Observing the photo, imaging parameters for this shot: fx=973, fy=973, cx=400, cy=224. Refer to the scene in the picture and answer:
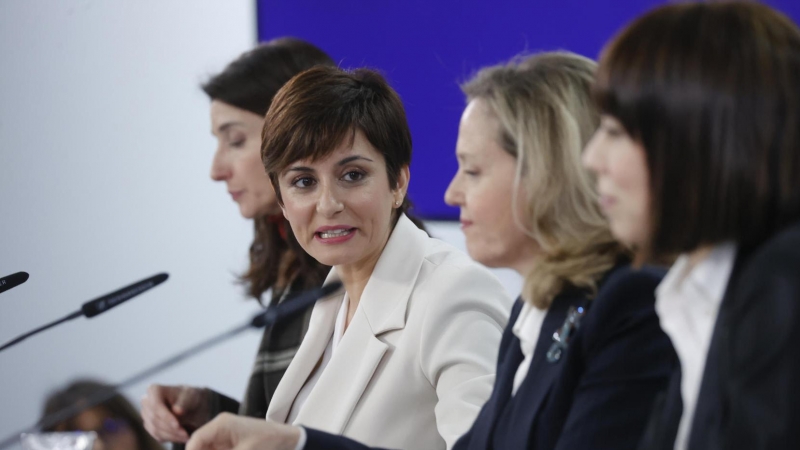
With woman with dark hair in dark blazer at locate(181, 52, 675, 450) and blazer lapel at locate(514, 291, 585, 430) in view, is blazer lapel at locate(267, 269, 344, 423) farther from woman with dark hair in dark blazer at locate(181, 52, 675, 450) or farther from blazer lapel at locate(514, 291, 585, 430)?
blazer lapel at locate(514, 291, 585, 430)

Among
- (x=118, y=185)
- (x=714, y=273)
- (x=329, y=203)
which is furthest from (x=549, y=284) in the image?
(x=118, y=185)

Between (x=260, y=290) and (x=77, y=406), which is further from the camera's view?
(x=260, y=290)

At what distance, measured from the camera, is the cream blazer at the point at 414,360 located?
157cm

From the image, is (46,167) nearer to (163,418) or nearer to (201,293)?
(201,293)

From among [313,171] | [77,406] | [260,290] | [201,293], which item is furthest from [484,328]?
[201,293]

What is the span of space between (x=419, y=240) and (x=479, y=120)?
0.54 metres

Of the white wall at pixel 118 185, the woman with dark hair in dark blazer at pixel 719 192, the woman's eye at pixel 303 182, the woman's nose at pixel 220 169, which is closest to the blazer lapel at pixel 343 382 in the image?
the woman's eye at pixel 303 182

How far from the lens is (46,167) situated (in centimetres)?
363

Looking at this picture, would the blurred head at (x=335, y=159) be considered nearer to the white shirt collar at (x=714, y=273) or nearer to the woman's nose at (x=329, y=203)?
the woman's nose at (x=329, y=203)

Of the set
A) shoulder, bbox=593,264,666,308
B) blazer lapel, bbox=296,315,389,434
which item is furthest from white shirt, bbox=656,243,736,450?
blazer lapel, bbox=296,315,389,434

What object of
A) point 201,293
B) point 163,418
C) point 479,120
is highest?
point 479,120

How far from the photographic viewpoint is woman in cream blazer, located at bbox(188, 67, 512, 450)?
63.6 inches

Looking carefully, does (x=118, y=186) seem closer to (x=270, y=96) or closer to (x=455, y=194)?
(x=270, y=96)

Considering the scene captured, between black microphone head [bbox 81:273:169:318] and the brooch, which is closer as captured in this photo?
the brooch
